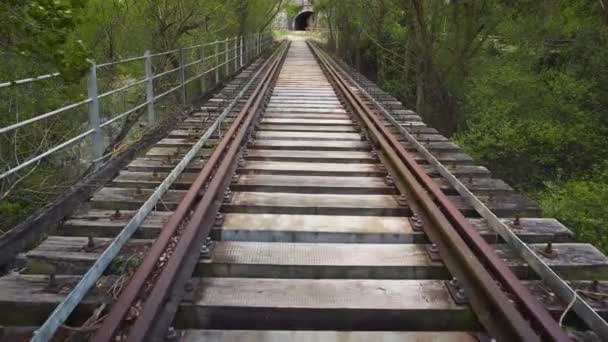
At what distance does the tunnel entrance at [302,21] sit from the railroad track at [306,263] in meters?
84.2

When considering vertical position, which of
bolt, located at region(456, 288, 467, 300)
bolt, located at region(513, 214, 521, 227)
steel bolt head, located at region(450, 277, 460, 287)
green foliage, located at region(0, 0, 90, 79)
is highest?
green foliage, located at region(0, 0, 90, 79)

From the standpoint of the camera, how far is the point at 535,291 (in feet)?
8.93

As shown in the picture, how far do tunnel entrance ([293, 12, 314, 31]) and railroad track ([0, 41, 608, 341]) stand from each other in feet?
276

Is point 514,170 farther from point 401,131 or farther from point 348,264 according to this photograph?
point 348,264

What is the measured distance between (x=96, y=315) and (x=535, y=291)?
2187 millimetres

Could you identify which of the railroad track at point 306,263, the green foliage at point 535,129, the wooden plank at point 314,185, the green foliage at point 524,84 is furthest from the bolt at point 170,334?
the green foliage at point 535,129

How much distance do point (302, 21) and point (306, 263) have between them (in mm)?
92273

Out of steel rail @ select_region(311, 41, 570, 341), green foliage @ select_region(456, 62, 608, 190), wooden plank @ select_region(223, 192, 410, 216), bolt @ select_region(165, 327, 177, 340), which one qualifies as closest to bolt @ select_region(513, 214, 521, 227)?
steel rail @ select_region(311, 41, 570, 341)

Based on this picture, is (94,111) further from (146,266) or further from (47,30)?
(47,30)

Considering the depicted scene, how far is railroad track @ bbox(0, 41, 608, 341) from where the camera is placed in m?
2.47

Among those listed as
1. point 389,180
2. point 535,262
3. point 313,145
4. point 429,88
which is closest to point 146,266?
point 535,262

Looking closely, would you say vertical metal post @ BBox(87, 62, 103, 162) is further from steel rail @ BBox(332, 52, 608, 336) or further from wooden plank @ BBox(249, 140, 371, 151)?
steel rail @ BBox(332, 52, 608, 336)

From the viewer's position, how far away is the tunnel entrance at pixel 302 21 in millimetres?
86525

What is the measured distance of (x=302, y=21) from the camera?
91.4m
